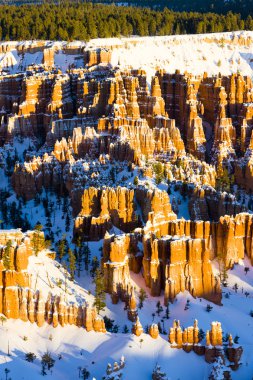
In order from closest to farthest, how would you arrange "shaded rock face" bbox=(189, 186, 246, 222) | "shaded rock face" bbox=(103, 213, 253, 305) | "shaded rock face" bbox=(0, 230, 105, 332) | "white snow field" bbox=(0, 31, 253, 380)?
1. "white snow field" bbox=(0, 31, 253, 380)
2. "shaded rock face" bbox=(0, 230, 105, 332)
3. "shaded rock face" bbox=(103, 213, 253, 305)
4. "shaded rock face" bbox=(189, 186, 246, 222)

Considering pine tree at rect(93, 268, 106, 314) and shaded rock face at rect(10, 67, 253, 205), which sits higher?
shaded rock face at rect(10, 67, 253, 205)

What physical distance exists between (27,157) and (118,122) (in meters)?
9.60

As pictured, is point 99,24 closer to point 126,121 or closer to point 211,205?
point 126,121

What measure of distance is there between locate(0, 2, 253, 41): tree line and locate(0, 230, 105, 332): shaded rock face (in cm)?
7192

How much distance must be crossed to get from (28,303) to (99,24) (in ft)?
270

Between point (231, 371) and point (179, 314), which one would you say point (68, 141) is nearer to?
point (179, 314)

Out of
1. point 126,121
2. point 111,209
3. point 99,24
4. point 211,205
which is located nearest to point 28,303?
point 111,209

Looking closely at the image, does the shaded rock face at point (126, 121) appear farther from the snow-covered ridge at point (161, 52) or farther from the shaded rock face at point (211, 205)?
the shaded rock face at point (211, 205)

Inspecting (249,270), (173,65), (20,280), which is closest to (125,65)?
(173,65)

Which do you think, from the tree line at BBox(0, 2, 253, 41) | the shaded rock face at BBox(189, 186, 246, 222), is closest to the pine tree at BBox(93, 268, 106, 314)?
the shaded rock face at BBox(189, 186, 246, 222)

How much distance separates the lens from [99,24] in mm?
122750

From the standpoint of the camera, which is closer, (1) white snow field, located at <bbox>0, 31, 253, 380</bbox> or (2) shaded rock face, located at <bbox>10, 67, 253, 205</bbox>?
(1) white snow field, located at <bbox>0, 31, 253, 380</bbox>

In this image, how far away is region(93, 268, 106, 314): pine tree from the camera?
48594 millimetres

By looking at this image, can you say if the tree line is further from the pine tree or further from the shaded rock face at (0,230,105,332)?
the shaded rock face at (0,230,105,332)
